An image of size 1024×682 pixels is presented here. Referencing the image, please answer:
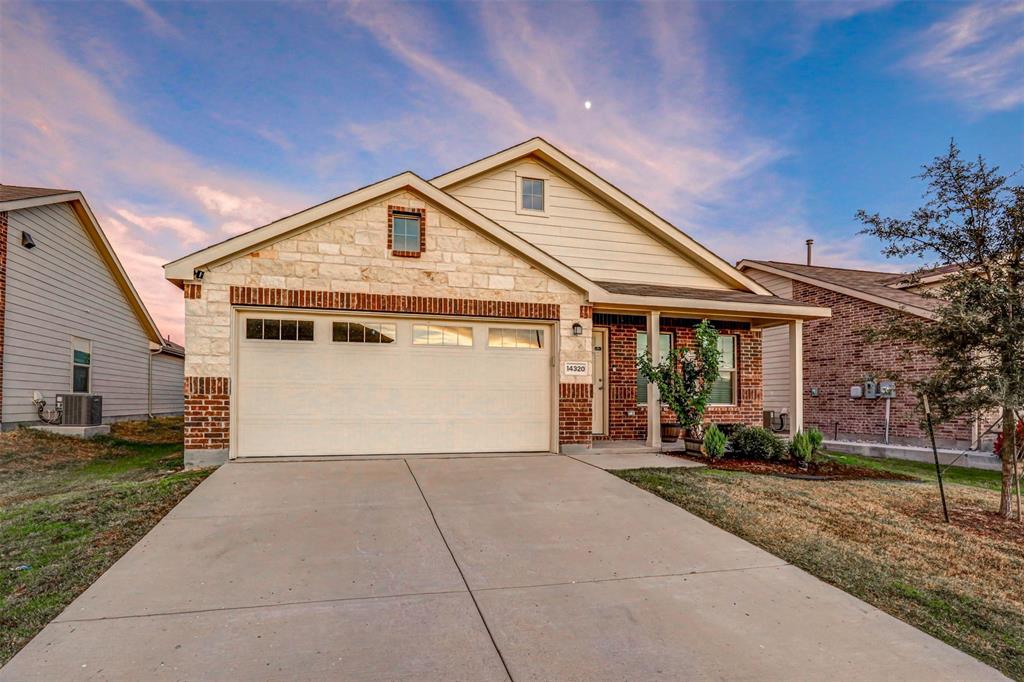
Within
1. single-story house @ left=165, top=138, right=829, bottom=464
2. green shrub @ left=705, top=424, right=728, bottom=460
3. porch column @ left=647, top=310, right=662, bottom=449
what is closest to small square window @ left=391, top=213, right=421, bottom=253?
single-story house @ left=165, top=138, right=829, bottom=464

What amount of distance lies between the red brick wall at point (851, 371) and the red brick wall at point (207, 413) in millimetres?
13521

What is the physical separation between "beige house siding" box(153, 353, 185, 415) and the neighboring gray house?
1.18 metres

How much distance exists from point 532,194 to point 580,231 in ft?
4.50

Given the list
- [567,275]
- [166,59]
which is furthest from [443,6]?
[567,275]

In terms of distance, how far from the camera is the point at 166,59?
10117 mm

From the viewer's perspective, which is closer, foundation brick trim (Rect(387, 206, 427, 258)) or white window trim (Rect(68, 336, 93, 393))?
foundation brick trim (Rect(387, 206, 427, 258))

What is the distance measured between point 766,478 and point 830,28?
9.65 metres

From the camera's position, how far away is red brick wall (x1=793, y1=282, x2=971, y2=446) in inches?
478

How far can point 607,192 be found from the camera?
37.3 ft

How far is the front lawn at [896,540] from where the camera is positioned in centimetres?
337

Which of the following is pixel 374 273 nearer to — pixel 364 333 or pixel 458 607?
pixel 364 333

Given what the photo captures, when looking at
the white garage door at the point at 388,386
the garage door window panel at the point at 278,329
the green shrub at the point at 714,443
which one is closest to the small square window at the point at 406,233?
the white garage door at the point at 388,386

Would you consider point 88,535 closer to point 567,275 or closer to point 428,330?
point 428,330

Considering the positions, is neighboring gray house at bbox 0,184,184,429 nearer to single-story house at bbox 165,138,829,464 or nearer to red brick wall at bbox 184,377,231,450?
red brick wall at bbox 184,377,231,450
